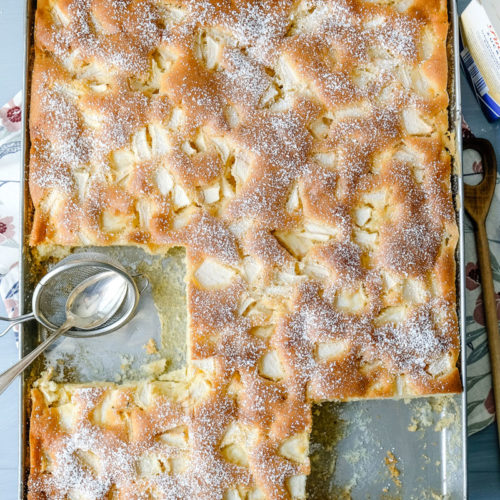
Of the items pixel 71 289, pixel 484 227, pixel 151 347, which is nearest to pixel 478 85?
pixel 484 227

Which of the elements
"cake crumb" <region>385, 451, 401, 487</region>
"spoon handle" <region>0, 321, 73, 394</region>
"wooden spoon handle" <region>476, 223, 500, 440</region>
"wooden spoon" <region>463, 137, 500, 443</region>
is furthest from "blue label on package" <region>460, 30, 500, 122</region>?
"spoon handle" <region>0, 321, 73, 394</region>

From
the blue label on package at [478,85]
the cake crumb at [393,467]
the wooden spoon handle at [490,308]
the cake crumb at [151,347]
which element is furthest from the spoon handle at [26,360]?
the blue label on package at [478,85]

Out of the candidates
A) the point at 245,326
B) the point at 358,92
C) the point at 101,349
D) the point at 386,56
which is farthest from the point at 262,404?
the point at 386,56

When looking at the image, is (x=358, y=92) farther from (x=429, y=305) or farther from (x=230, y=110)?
(x=429, y=305)

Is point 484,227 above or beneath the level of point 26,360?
above

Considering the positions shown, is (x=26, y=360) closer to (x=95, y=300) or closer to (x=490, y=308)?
(x=95, y=300)

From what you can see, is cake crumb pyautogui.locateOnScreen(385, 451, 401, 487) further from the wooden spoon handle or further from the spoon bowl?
the spoon bowl
